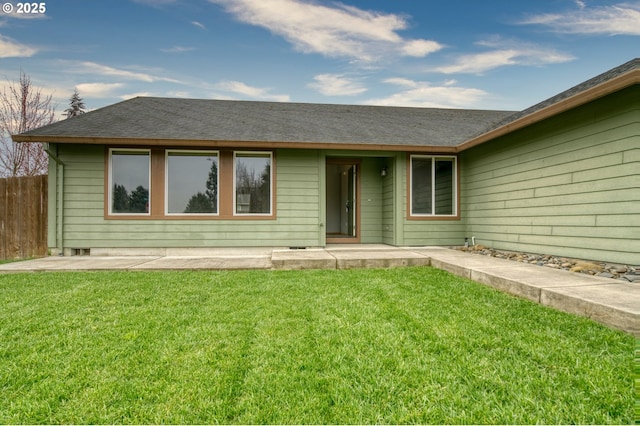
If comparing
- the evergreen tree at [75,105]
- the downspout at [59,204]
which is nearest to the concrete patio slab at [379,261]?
the downspout at [59,204]

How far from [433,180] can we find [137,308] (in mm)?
6577

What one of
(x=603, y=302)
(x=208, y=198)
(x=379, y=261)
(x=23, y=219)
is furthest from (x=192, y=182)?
(x=603, y=302)

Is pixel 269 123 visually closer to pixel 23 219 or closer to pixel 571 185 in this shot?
pixel 23 219

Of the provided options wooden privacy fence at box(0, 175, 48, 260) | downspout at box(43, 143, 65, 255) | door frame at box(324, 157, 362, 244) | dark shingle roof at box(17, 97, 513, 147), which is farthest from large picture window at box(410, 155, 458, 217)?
wooden privacy fence at box(0, 175, 48, 260)

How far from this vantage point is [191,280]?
428 centimetres

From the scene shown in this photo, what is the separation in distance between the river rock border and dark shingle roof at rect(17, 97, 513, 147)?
2.79 m

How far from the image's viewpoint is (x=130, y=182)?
259 inches

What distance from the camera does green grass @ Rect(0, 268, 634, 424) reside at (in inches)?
59.3

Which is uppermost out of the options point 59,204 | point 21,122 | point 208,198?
point 21,122

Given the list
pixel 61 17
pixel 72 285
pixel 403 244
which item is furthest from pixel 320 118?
pixel 61 17

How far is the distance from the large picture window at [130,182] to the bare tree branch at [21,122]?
329 inches

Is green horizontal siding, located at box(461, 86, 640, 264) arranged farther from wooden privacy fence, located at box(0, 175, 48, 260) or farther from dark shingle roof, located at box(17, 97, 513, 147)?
wooden privacy fence, located at box(0, 175, 48, 260)

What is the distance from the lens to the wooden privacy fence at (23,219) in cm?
660

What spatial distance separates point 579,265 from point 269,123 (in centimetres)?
654
